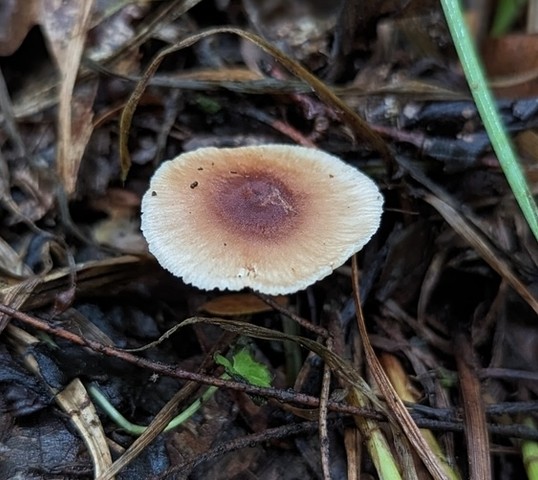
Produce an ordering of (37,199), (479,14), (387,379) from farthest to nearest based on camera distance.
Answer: (479,14), (37,199), (387,379)

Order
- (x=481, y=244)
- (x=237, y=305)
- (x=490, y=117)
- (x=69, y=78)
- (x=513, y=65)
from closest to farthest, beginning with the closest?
(x=490, y=117) < (x=481, y=244) < (x=237, y=305) < (x=69, y=78) < (x=513, y=65)

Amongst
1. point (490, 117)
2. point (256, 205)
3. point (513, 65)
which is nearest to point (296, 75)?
point (256, 205)

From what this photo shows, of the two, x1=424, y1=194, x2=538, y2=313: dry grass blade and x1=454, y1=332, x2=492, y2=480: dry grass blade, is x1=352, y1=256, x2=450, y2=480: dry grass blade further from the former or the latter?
x1=424, y1=194, x2=538, y2=313: dry grass blade

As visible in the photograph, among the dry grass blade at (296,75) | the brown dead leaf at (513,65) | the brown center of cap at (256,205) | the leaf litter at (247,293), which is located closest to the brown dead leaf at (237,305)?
the leaf litter at (247,293)

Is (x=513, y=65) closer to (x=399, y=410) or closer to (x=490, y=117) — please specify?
(x=490, y=117)

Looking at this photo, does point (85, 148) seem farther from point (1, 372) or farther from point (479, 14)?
point (479, 14)

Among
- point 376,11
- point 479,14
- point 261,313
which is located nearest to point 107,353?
point 261,313
